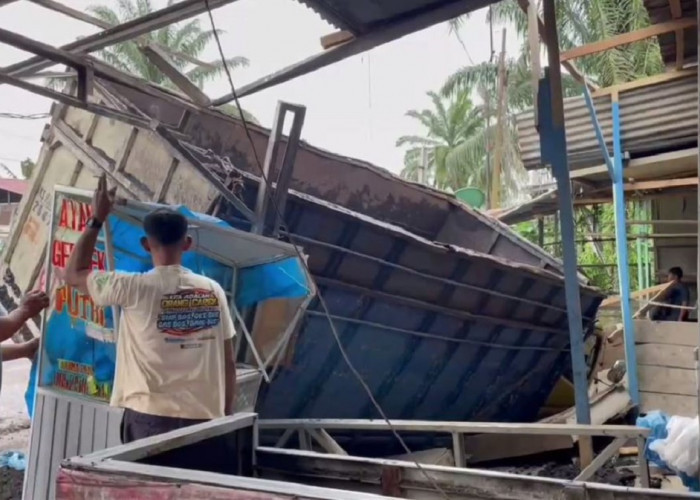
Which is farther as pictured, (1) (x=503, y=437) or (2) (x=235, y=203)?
(1) (x=503, y=437)

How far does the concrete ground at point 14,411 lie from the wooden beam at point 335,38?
3.17 metres

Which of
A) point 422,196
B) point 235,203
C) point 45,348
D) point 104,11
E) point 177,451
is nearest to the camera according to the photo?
point 177,451

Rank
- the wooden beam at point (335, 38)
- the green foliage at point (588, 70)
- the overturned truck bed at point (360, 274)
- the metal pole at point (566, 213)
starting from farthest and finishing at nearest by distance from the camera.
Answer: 1. the green foliage at point (588, 70)
2. the overturned truck bed at point (360, 274)
3. the metal pole at point (566, 213)
4. the wooden beam at point (335, 38)

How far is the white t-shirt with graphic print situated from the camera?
7.99 feet

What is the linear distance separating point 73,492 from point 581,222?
11.3m

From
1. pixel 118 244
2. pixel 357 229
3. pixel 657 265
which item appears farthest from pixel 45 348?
pixel 657 265

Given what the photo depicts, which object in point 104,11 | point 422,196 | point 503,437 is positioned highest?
point 104,11

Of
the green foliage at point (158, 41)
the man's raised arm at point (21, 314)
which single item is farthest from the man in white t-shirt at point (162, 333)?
the green foliage at point (158, 41)

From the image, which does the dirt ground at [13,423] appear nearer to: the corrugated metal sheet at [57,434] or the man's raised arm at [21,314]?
the corrugated metal sheet at [57,434]

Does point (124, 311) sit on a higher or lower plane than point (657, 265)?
lower

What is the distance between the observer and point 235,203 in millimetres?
3977

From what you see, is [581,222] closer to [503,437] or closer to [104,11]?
[503,437]

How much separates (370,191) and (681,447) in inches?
171

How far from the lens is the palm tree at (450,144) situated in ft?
79.2
